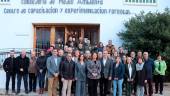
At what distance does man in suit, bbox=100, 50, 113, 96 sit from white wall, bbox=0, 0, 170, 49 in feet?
15.9

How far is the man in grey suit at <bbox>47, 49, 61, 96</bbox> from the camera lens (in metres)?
18.6

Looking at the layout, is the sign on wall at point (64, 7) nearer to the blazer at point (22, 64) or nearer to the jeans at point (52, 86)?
the blazer at point (22, 64)

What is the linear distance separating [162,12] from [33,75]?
7.48 meters

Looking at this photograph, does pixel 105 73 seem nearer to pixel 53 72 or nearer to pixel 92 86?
pixel 92 86

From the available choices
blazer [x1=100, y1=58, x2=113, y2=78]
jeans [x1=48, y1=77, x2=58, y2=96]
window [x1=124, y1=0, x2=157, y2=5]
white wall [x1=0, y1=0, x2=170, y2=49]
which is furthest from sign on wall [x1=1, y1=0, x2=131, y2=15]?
jeans [x1=48, y1=77, x2=58, y2=96]

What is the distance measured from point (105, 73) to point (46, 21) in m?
6.21

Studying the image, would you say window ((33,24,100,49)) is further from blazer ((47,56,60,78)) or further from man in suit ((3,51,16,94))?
blazer ((47,56,60,78))

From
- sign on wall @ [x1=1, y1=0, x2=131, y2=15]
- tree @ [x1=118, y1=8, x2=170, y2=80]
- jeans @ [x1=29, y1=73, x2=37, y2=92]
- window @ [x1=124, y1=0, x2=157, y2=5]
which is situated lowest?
jeans @ [x1=29, y1=73, x2=37, y2=92]

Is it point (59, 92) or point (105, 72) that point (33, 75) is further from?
point (105, 72)

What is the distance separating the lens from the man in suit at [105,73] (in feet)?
61.4

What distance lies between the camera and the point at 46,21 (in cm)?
2378

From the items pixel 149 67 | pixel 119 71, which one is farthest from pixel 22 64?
pixel 149 67

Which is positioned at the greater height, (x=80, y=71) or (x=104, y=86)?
(x=80, y=71)

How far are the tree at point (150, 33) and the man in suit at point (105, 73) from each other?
11.8 feet
